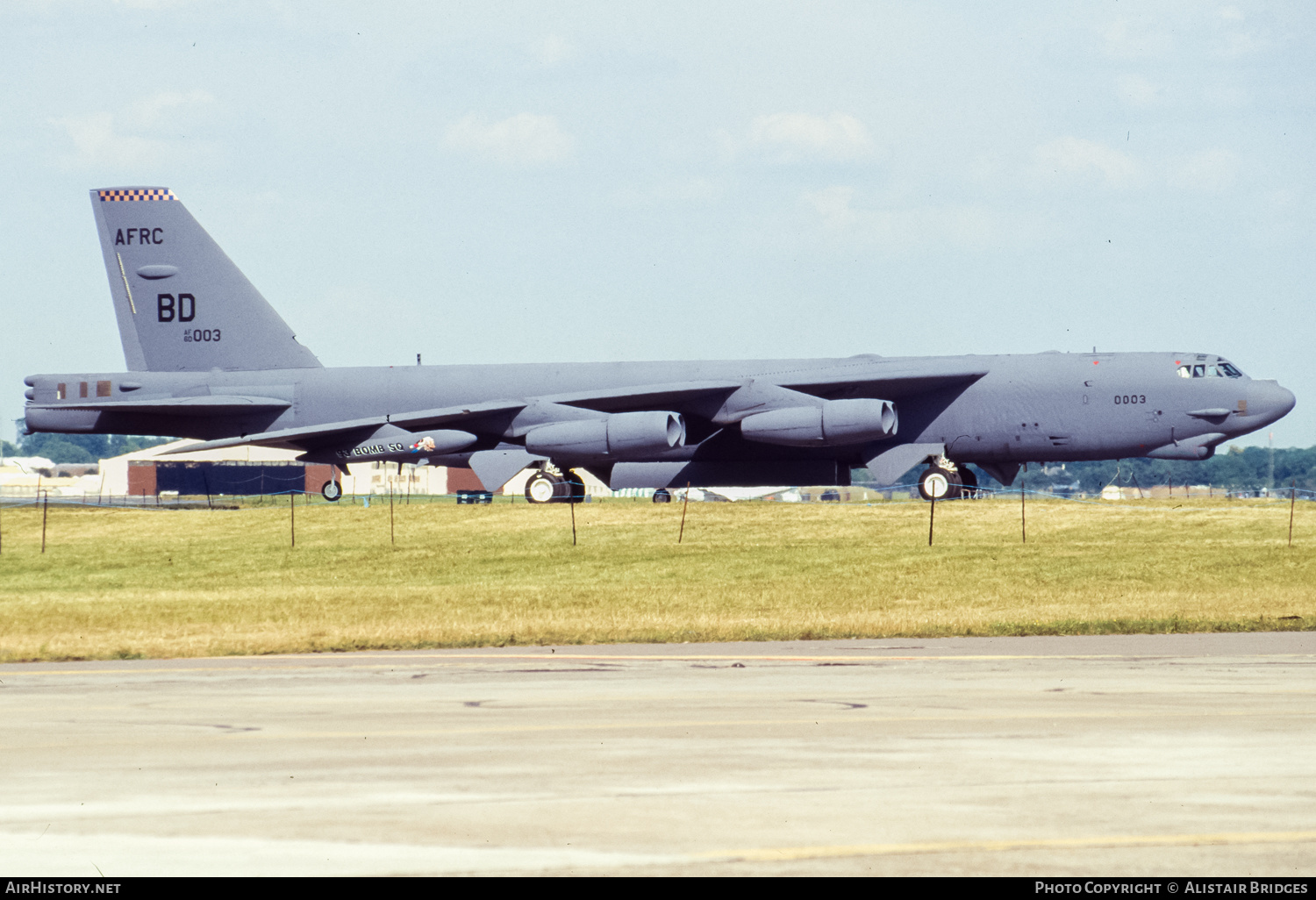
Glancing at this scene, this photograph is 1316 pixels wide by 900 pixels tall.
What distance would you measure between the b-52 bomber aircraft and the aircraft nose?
5 centimetres

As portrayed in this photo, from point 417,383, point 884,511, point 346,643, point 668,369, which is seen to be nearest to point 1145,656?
point 346,643

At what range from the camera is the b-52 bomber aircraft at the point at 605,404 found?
35.1 meters

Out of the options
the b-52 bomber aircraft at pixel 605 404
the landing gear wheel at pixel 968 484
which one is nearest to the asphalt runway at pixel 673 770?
the b-52 bomber aircraft at pixel 605 404

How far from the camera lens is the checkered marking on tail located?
41906 mm

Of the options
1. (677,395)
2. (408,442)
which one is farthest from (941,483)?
(408,442)

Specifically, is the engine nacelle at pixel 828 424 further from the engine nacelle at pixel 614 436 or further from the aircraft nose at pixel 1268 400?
the aircraft nose at pixel 1268 400

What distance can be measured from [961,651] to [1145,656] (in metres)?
1.79

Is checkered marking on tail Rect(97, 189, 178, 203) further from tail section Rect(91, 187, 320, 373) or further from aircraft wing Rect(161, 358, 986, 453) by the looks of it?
aircraft wing Rect(161, 358, 986, 453)

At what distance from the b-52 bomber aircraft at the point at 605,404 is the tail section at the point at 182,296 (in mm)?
52

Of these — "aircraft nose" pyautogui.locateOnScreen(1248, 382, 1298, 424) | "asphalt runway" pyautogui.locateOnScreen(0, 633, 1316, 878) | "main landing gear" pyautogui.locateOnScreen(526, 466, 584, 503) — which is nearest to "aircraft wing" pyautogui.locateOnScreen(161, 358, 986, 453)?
"main landing gear" pyautogui.locateOnScreen(526, 466, 584, 503)

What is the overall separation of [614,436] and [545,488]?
3242mm

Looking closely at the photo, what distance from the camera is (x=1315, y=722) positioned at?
9289 millimetres

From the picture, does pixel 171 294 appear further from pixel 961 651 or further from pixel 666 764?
pixel 666 764

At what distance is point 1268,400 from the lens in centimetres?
3462
